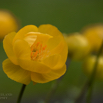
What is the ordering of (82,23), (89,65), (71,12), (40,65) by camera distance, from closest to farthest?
(40,65) < (89,65) < (82,23) < (71,12)

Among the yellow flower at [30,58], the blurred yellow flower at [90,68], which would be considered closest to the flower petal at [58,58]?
the yellow flower at [30,58]

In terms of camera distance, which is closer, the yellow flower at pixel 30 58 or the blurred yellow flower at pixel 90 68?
the yellow flower at pixel 30 58

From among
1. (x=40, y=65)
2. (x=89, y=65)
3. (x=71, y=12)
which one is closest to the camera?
(x=40, y=65)

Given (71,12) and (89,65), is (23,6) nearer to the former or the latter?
(71,12)

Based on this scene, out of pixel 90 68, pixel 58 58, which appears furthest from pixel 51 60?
pixel 90 68

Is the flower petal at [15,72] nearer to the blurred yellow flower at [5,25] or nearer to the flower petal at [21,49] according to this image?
the flower petal at [21,49]

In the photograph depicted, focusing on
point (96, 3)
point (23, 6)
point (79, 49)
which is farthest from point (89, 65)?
point (96, 3)

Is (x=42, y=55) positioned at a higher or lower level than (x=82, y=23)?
higher

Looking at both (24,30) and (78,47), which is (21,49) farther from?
(78,47)

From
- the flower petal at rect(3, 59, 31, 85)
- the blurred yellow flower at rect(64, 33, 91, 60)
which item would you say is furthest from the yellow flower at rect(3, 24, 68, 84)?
the blurred yellow flower at rect(64, 33, 91, 60)
